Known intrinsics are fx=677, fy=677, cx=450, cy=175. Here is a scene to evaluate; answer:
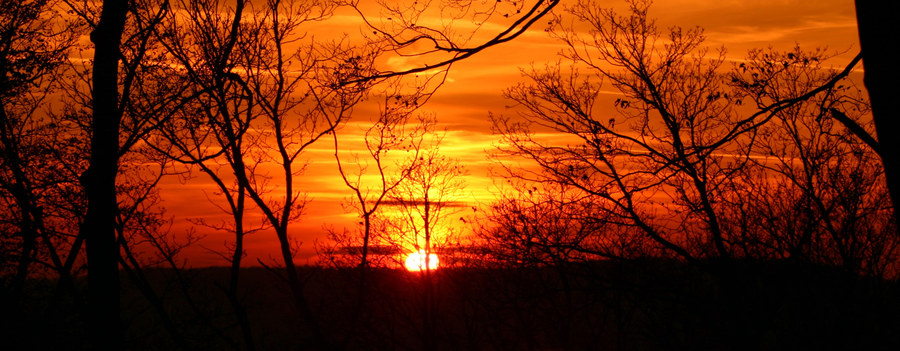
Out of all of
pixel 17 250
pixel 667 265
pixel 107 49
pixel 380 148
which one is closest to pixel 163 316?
pixel 17 250

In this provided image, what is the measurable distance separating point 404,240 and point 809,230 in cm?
1824

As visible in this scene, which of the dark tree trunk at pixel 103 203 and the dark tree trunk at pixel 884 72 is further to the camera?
the dark tree trunk at pixel 103 203

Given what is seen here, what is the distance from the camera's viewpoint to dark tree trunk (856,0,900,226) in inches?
131

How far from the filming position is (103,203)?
299 inches

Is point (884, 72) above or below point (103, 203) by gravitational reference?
below

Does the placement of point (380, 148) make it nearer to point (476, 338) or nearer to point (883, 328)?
point (883, 328)

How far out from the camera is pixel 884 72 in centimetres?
335

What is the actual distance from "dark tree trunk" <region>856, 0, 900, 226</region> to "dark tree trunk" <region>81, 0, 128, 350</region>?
7283 millimetres

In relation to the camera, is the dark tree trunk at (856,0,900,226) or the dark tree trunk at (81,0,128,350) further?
the dark tree trunk at (81,0,128,350)

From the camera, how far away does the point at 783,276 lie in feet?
40.6

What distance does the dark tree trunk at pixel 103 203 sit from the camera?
7.50 meters

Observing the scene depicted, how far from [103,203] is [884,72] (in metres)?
7.41

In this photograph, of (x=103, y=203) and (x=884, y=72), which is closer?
(x=884, y=72)

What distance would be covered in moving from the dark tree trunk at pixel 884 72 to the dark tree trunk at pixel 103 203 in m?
7.28
